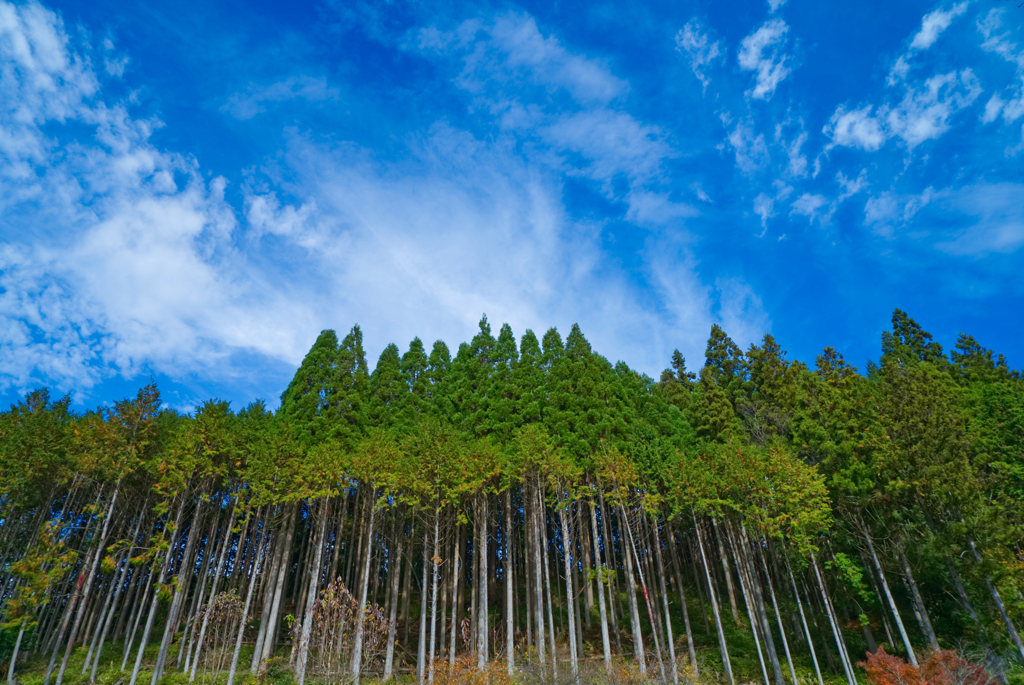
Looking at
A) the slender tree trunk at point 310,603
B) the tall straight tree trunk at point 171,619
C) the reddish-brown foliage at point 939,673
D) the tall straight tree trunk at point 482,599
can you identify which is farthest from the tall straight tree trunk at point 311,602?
the reddish-brown foliage at point 939,673

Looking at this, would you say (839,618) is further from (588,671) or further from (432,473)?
(432,473)

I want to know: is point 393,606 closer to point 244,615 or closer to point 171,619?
point 244,615

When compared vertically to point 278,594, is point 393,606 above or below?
below

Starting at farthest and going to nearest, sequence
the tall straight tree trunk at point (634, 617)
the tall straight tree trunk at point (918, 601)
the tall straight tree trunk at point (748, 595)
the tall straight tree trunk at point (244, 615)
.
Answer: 1. the tall straight tree trunk at point (748, 595)
2. the tall straight tree trunk at point (634, 617)
3. the tall straight tree trunk at point (918, 601)
4. the tall straight tree trunk at point (244, 615)

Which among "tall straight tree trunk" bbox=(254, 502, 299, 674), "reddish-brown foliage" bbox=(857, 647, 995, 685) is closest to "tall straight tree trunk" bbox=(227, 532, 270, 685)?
"tall straight tree trunk" bbox=(254, 502, 299, 674)

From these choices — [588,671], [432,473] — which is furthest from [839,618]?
[432,473]

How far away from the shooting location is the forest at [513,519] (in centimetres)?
1795

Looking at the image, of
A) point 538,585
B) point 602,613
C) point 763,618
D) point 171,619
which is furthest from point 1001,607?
point 171,619

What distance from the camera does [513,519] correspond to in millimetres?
26516

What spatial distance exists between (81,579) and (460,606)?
15855mm

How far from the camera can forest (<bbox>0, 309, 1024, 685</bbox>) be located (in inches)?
707

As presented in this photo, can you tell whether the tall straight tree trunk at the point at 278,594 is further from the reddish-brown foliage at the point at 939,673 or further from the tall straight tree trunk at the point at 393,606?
the reddish-brown foliage at the point at 939,673

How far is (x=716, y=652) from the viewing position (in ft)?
72.7

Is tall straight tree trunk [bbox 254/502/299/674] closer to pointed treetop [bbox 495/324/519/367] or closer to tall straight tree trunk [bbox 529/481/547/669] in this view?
tall straight tree trunk [bbox 529/481/547/669]
